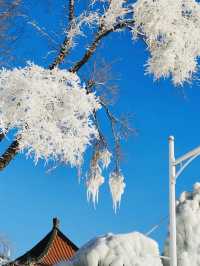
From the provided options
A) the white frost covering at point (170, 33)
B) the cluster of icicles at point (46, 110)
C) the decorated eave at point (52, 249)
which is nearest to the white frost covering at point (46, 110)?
the cluster of icicles at point (46, 110)

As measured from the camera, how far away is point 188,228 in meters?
9.61

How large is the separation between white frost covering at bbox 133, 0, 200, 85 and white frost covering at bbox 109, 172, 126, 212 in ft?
8.10

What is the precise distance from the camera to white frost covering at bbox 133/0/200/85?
1211 cm

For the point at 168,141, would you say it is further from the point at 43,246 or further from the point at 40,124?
the point at 43,246

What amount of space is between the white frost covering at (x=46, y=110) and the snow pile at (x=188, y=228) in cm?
230

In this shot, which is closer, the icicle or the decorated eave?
the icicle

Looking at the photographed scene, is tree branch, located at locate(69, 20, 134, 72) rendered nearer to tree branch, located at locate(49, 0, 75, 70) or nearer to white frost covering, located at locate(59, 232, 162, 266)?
tree branch, located at locate(49, 0, 75, 70)

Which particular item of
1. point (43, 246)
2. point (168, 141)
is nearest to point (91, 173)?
point (168, 141)

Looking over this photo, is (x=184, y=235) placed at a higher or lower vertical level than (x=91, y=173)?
lower

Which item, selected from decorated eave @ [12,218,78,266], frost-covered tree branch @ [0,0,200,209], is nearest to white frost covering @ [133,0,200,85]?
frost-covered tree branch @ [0,0,200,209]

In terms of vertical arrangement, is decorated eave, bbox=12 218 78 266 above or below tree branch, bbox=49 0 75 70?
above

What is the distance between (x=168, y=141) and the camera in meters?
10.0

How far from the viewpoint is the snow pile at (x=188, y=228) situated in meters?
9.39

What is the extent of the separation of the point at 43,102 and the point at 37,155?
908 mm
